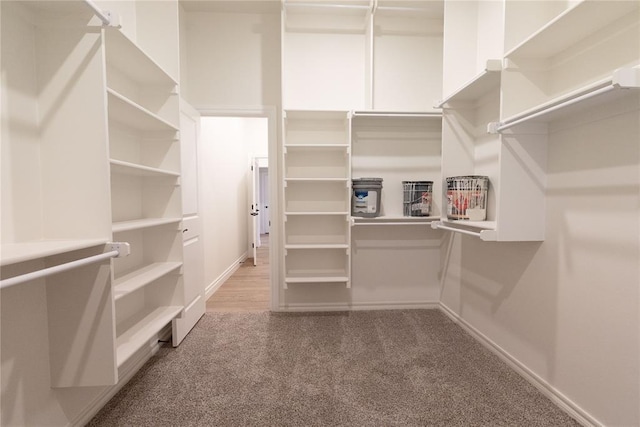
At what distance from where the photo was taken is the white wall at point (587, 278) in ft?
3.86

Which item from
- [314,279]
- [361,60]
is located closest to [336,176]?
[314,279]

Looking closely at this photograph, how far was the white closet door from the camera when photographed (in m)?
2.24

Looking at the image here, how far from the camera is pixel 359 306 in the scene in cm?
279

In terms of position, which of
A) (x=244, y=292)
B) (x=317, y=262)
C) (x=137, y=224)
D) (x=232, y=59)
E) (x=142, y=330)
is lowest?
(x=244, y=292)

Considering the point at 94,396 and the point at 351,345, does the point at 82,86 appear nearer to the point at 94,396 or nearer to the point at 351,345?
the point at 94,396

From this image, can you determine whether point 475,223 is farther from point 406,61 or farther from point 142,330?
point 142,330

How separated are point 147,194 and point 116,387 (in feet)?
3.88

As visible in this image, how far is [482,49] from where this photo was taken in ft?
6.97

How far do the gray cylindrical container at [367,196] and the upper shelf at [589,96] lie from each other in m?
1.06

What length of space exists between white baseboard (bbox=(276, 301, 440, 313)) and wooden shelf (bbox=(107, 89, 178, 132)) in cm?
188

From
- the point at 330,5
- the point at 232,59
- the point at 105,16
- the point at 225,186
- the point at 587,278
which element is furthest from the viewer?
the point at 225,186

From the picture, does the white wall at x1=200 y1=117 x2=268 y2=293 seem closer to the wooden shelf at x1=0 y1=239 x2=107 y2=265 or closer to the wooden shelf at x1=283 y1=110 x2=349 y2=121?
the wooden shelf at x1=283 y1=110 x2=349 y2=121

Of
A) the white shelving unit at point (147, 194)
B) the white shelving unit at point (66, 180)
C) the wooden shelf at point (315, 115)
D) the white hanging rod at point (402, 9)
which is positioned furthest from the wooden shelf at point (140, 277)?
the white hanging rod at point (402, 9)

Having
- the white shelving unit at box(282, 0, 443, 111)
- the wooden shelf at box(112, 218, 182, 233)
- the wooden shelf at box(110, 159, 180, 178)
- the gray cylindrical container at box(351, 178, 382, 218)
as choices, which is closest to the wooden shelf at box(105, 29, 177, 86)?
the wooden shelf at box(110, 159, 180, 178)
